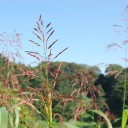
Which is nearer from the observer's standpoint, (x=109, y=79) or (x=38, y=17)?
(x=38, y=17)

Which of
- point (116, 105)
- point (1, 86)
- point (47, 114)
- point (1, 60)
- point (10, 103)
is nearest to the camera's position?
point (47, 114)

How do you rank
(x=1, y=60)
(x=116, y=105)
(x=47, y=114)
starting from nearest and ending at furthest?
(x=47, y=114) → (x=1, y=60) → (x=116, y=105)

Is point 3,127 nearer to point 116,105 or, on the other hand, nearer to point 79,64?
point 116,105

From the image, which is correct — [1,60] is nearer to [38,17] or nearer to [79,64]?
[38,17]

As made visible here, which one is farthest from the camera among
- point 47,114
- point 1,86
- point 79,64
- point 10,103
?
point 79,64

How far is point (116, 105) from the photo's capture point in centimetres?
3475

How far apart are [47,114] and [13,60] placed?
1.54 metres

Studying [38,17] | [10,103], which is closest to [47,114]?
[38,17]

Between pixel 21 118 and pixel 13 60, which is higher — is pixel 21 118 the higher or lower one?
the lower one

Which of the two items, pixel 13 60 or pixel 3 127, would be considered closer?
pixel 3 127

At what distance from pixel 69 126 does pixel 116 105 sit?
3353cm

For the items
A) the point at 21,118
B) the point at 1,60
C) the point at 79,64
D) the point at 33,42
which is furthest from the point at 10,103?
the point at 79,64

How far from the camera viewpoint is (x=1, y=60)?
3422 mm

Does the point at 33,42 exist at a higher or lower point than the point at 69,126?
higher
